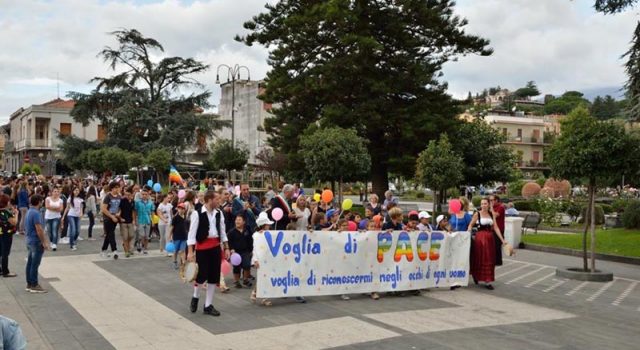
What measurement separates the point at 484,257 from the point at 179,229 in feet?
20.7

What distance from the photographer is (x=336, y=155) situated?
2641 centimetres

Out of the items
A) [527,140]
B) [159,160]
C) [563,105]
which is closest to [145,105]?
[159,160]

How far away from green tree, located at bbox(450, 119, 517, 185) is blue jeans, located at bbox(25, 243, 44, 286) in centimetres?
2576

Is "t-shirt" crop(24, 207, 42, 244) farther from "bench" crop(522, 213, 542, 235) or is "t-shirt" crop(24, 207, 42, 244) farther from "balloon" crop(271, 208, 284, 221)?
"bench" crop(522, 213, 542, 235)

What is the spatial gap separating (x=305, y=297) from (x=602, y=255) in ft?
36.2

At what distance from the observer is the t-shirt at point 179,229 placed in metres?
13.5

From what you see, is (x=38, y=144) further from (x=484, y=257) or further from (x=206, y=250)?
(x=206, y=250)

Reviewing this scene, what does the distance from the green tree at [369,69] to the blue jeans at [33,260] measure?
20.6 m

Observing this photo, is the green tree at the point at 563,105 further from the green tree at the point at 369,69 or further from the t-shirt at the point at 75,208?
the t-shirt at the point at 75,208

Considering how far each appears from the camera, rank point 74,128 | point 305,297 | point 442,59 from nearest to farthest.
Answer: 1. point 305,297
2. point 442,59
3. point 74,128

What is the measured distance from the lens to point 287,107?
3394 cm

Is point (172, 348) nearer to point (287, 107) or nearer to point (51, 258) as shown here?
point (51, 258)

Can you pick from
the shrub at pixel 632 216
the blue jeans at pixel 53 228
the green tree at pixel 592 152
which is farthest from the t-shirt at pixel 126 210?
the shrub at pixel 632 216

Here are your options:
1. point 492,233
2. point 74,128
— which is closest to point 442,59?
point 492,233
